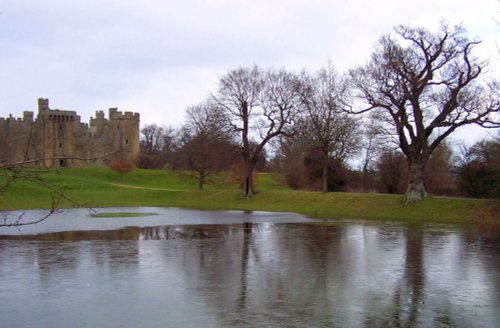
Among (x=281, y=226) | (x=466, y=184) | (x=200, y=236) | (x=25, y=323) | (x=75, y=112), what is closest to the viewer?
(x=25, y=323)

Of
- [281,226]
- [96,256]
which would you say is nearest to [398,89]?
[281,226]

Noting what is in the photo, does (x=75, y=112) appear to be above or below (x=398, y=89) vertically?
above

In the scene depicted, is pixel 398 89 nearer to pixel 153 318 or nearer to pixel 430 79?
pixel 430 79

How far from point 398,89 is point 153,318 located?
1166 inches

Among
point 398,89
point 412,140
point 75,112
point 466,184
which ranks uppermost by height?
point 75,112

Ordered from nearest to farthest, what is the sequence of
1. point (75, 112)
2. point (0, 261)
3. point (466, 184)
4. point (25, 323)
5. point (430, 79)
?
1. point (25, 323)
2. point (0, 261)
3. point (430, 79)
4. point (466, 184)
5. point (75, 112)

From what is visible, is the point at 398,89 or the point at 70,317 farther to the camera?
the point at 398,89

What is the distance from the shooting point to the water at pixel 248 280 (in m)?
10.1

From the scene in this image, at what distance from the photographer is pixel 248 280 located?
13602mm

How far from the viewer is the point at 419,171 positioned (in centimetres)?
3653

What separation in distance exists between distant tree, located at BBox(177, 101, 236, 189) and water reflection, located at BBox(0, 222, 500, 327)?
1048 inches

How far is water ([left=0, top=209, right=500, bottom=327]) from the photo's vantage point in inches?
397

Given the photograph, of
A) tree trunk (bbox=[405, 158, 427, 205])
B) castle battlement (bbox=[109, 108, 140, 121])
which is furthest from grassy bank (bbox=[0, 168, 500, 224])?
castle battlement (bbox=[109, 108, 140, 121])

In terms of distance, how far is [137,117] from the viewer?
100438mm
